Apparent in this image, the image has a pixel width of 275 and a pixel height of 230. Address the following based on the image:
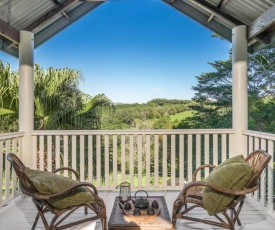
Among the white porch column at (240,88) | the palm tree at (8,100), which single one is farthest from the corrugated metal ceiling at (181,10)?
the palm tree at (8,100)

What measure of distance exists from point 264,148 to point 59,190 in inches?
99.3

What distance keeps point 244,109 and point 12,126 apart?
4.26 m

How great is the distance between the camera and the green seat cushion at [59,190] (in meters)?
2.39

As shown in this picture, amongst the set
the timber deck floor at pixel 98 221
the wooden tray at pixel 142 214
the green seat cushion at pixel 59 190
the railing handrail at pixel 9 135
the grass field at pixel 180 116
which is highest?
the grass field at pixel 180 116

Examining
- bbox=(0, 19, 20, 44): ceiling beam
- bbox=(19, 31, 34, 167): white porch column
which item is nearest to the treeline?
bbox=(19, 31, 34, 167): white porch column

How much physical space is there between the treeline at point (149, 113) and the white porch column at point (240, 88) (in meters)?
3.63

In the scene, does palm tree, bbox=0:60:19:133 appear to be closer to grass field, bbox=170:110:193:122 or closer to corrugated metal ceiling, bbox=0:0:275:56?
corrugated metal ceiling, bbox=0:0:275:56

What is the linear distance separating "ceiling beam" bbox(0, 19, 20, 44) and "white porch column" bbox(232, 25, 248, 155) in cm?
340

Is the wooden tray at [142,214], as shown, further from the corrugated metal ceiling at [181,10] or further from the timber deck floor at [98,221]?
the corrugated metal ceiling at [181,10]

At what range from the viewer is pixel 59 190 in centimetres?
247

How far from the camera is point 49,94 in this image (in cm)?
510

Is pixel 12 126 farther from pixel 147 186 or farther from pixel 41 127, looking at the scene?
pixel 147 186

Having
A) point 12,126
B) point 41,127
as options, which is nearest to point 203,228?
point 41,127

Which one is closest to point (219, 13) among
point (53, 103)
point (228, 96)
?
point (53, 103)
